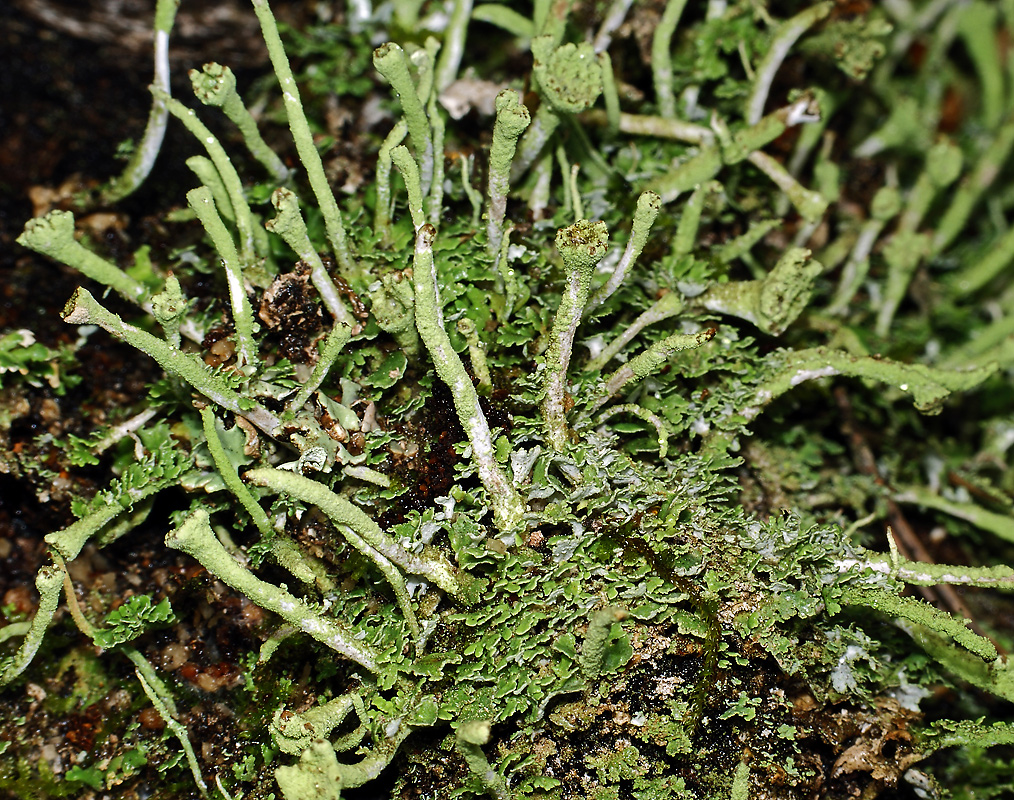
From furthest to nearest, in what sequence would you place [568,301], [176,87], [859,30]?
[176,87], [859,30], [568,301]

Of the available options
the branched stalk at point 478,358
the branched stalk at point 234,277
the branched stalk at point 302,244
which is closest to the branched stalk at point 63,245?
the branched stalk at point 234,277

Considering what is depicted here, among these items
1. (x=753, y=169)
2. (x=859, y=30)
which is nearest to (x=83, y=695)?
(x=753, y=169)

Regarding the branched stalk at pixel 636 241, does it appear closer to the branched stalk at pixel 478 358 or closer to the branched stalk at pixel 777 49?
the branched stalk at pixel 478 358

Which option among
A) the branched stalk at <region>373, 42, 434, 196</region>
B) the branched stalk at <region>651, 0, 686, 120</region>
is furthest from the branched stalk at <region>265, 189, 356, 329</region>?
the branched stalk at <region>651, 0, 686, 120</region>

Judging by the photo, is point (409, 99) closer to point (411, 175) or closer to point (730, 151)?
point (411, 175)

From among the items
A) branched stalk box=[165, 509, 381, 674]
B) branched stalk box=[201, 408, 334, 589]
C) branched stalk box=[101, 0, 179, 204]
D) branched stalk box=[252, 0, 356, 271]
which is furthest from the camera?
branched stalk box=[101, 0, 179, 204]

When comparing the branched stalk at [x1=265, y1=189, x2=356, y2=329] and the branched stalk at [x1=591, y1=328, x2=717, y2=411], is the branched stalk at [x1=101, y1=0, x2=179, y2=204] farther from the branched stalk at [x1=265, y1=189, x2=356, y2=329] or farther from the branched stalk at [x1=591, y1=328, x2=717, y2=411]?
the branched stalk at [x1=591, y1=328, x2=717, y2=411]

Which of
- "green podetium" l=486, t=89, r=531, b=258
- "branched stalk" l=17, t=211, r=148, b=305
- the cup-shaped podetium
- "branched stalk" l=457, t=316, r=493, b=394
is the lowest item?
"branched stalk" l=457, t=316, r=493, b=394

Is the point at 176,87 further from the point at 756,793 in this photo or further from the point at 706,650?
the point at 756,793
